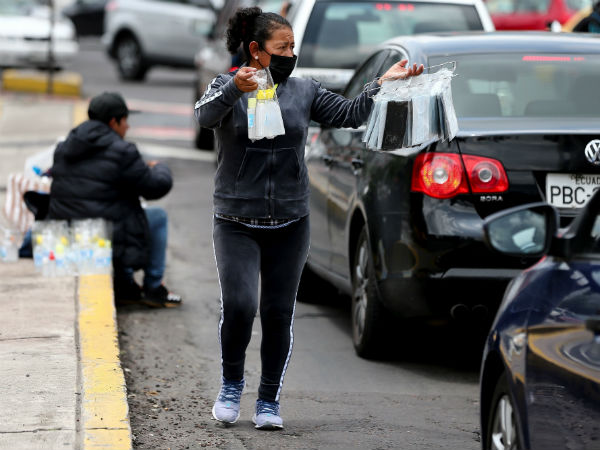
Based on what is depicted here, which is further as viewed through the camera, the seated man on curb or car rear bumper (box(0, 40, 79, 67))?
car rear bumper (box(0, 40, 79, 67))

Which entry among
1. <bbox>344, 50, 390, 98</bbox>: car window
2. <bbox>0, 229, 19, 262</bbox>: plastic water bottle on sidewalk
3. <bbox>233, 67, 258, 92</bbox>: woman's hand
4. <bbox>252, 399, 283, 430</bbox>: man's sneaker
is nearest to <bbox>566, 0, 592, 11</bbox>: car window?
<bbox>344, 50, 390, 98</bbox>: car window

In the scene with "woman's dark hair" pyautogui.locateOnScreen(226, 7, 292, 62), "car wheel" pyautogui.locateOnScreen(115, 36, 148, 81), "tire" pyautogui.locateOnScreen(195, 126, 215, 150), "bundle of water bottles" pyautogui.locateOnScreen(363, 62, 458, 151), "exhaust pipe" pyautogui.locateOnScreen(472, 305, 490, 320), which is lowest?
"car wheel" pyautogui.locateOnScreen(115, 36, 148, 81)

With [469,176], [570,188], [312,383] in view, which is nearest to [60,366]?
[312,383]

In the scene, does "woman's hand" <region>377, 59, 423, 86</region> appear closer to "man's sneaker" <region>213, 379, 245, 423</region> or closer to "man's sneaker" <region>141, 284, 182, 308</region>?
"man's sneaker" <region>213, 379, 245, 423</region>

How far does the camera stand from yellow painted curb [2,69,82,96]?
69.5 feet

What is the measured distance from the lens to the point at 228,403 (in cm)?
576

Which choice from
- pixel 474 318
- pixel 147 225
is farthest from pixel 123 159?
pixel 474 318

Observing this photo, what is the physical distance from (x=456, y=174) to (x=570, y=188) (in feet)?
1.72

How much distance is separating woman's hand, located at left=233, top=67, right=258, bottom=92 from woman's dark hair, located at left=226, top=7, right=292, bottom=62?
11.2 inches

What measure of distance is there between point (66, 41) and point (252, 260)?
59.9ft

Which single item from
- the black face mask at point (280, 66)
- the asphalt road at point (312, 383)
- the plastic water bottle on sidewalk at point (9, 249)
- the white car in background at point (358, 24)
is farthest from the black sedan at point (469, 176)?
the white car in background at point (358, 24)

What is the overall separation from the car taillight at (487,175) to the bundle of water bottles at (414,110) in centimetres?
69

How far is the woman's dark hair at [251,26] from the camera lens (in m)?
5.46

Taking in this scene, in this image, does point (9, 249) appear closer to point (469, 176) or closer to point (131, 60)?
point (469, 176)
